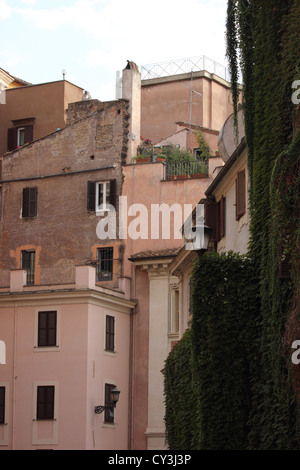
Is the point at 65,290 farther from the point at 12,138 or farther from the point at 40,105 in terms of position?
the point at 40,105

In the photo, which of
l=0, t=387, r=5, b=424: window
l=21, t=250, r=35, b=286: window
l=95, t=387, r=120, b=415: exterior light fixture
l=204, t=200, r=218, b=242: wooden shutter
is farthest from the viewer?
l=21, t=250, r=35, b=286: window

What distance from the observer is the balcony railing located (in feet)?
171

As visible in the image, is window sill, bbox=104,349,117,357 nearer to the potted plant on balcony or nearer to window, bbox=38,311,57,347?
window, bbox=38,311,57,347

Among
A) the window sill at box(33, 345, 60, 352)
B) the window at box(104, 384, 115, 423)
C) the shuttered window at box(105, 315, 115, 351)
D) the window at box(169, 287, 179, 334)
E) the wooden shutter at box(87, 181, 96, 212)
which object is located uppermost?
the wooden shutter at box(87, 181, 96, 212)

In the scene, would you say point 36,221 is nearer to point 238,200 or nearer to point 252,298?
point 238,200

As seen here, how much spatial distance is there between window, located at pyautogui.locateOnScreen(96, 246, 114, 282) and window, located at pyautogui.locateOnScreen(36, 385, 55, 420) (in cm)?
659

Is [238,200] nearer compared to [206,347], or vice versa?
[206,347]

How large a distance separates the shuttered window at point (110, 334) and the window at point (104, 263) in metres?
2.91

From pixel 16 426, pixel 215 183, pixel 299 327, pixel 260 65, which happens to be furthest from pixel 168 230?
pixel 299 327

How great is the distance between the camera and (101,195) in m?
52.8

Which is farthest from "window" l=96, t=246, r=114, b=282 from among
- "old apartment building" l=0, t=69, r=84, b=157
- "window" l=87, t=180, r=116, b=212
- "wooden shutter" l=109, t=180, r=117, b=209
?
"old apartment building" l=0, t=69, r=84, b=157

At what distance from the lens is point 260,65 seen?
2311 cm

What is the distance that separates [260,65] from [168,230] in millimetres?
27986

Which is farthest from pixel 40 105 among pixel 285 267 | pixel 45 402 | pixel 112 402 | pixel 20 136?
pixel 285 267
